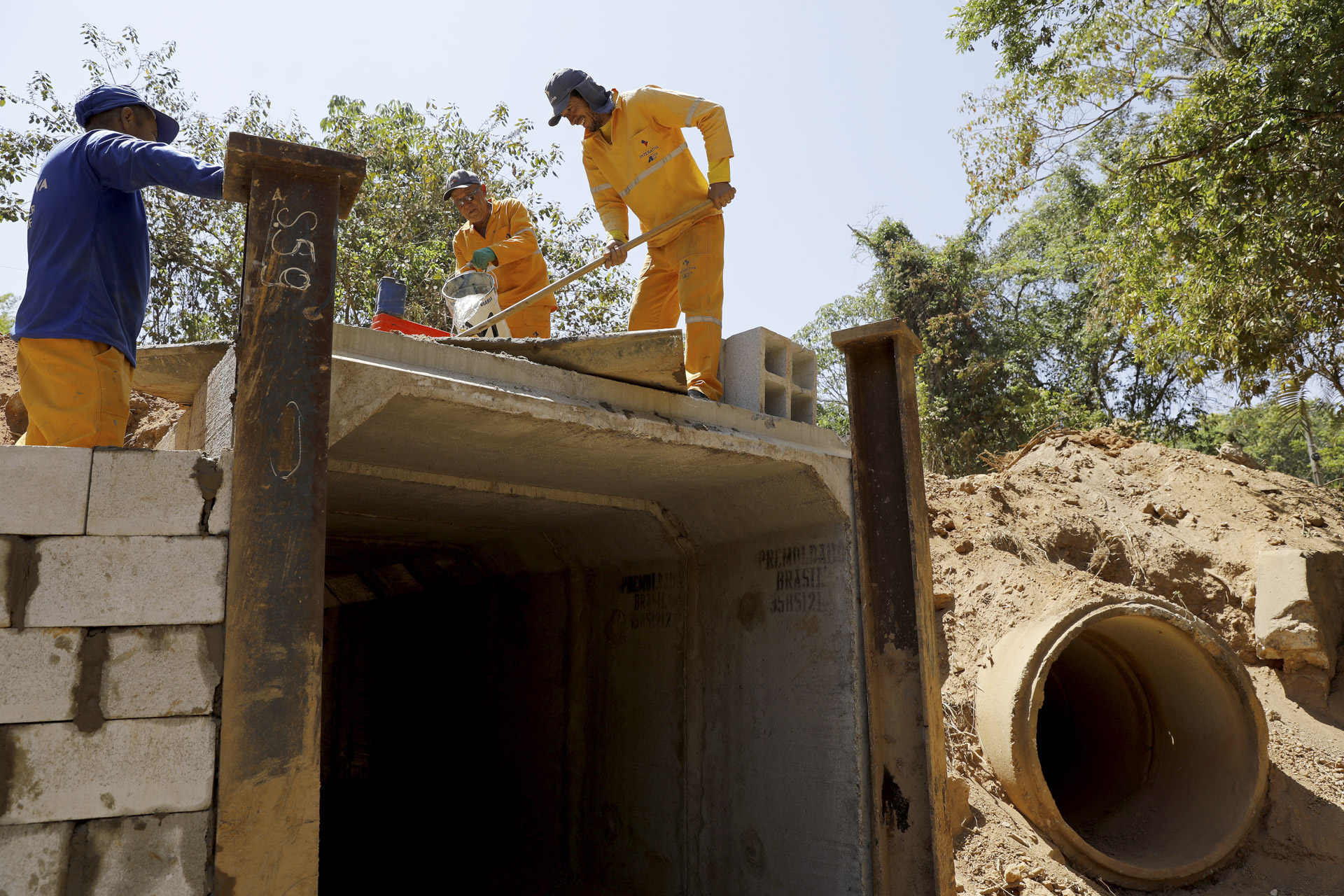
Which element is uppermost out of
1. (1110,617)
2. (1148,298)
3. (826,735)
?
(1148,298)

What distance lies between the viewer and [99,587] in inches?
108

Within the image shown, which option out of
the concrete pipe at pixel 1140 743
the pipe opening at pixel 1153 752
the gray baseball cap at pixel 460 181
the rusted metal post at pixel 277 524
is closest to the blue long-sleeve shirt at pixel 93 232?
the rusted metal post at pixel 277 524

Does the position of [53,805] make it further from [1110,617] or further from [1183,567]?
[1183,567]

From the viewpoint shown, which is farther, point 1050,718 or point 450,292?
point 1050,718

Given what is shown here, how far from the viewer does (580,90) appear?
5.27 m

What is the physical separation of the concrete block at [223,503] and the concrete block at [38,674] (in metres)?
0.48

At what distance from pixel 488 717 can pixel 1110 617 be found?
469 cm

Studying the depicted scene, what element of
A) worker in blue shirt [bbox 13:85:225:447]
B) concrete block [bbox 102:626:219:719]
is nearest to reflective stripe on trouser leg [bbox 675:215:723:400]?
worker in blue shirt [bbox 13:85:225:447]

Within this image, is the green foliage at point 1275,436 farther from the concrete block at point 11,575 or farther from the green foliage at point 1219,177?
the concrete block at point 11,575

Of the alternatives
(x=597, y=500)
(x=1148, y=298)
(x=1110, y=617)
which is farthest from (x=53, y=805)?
(x=1148, y=298)

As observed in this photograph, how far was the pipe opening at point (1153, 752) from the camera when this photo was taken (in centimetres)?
612

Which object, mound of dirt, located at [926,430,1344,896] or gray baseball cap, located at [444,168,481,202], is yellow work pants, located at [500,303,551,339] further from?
mound of dirt, located at [926,430,1344,896]

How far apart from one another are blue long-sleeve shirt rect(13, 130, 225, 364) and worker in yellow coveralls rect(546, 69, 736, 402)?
97.3 inches

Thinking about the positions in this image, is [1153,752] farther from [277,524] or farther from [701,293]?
[277,524]
